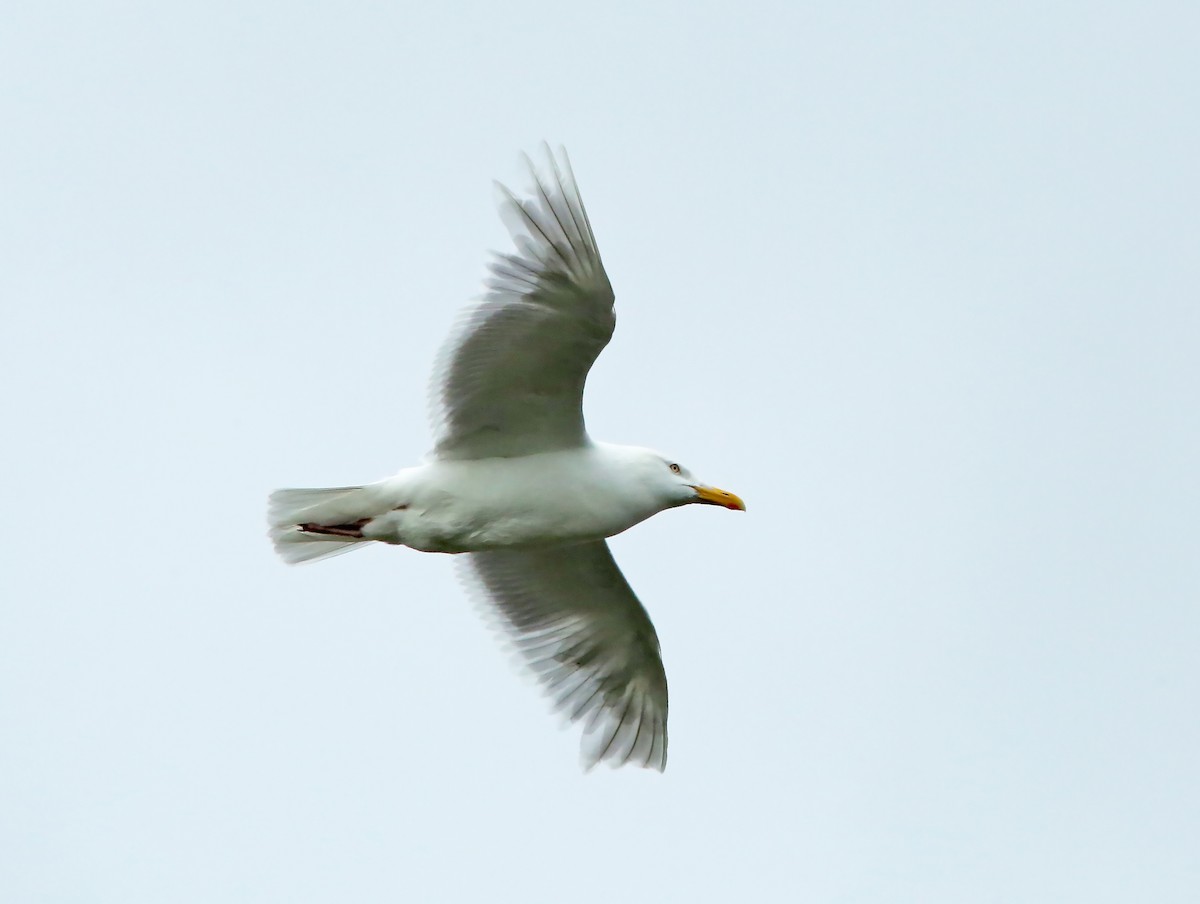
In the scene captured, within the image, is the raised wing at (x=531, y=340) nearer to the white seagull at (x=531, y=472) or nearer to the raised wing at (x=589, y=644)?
the white seagull at (x=531, y=472)

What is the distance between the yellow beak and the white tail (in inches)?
89.4

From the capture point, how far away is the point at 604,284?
38.0 feet

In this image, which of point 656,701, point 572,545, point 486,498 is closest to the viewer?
point 486,498

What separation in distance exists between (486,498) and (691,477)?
Result: 4.88 feet

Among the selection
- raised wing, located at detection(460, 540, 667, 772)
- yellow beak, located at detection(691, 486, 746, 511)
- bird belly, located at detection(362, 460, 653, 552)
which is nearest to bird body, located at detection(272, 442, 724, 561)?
bird belly, located at detection(362, 460, 653, 552)

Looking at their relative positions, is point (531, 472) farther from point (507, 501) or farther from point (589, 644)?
point (589, 644)

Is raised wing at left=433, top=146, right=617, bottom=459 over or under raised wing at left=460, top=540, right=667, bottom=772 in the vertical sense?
over

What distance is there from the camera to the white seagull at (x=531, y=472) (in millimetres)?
11570

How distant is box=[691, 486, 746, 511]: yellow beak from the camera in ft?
42.6

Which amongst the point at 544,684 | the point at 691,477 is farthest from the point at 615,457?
the point at 544,684

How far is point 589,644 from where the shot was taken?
14.1m

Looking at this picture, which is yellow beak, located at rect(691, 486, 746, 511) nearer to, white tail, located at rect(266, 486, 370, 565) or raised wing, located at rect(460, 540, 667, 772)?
raised wing, located at rect(460, 540, 667, 772)

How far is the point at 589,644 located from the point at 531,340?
306cm

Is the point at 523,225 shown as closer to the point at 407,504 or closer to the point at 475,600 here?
the point at 407,504
